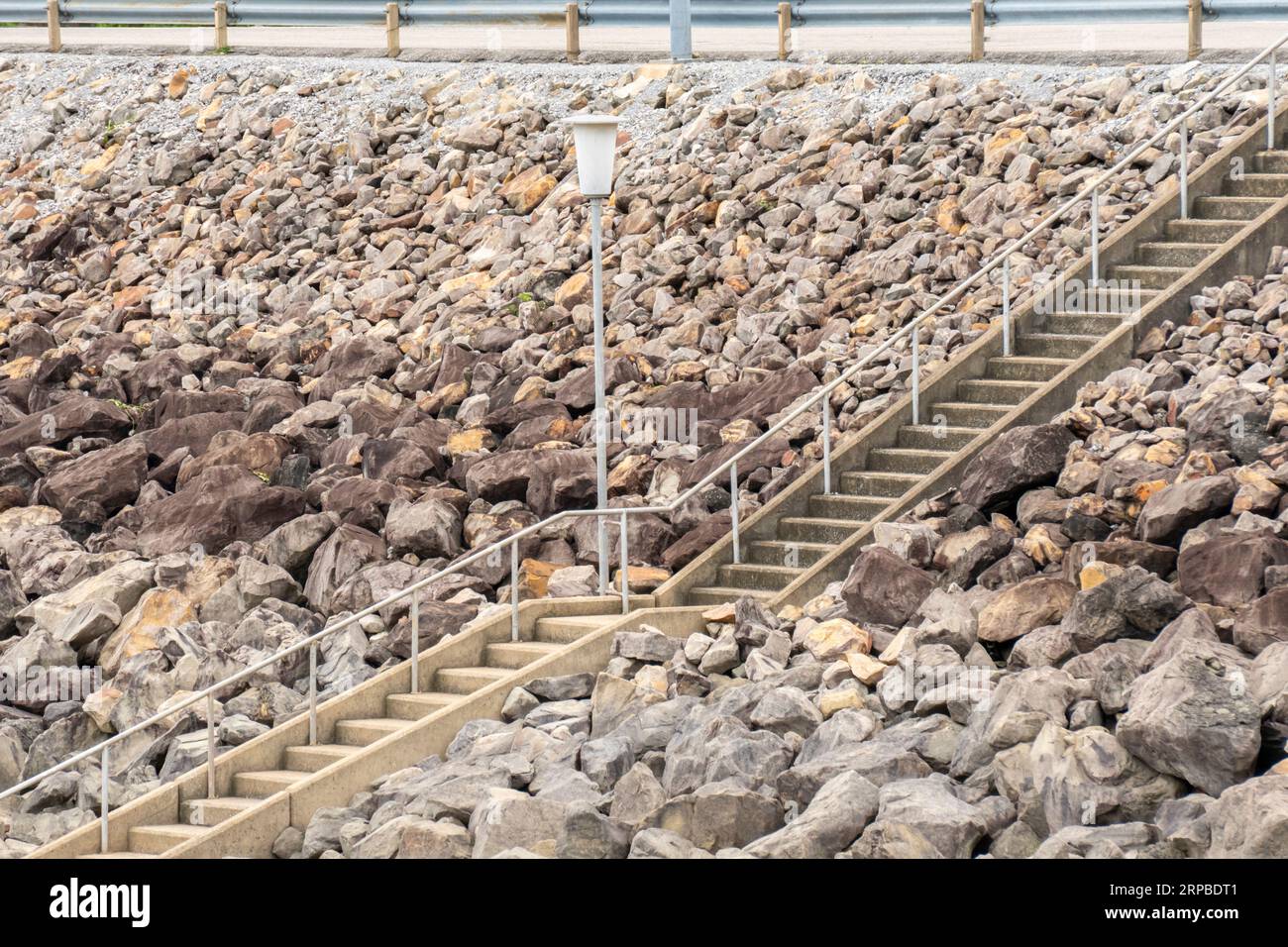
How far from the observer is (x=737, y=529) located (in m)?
14.9

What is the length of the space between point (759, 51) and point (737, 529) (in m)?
10.7

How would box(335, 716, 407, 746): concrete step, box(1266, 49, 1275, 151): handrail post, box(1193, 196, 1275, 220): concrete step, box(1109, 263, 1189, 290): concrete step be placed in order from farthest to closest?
box(1266, 49, 1275, 151): handrail post → box(1193, 196, 1275, 220): concrete step → box(1109, 263, 1189, 290): concrete step → box(335, 716, 407, 746): concrete step

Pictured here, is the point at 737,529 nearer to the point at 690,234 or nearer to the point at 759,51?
the point at 690,234

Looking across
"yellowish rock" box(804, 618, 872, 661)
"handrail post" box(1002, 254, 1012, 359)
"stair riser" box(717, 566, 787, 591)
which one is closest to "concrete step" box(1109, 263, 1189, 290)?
"handrail post" box(1002, 254, 1012, 359)

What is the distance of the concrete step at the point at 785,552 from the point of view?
48.1ft

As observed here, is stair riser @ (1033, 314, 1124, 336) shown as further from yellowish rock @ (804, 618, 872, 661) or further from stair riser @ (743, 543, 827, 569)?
yellowish rock @ (804, 618, 872, 661)

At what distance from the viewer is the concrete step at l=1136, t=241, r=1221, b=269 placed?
16266 millimetres

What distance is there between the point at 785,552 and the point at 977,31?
28.9 feet

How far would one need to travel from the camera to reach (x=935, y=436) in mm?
15383

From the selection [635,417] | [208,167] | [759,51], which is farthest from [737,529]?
[208,167]

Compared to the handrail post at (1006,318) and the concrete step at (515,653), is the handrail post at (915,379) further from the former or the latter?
the concrete step at (515,653)

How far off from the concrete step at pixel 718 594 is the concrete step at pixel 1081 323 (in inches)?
141

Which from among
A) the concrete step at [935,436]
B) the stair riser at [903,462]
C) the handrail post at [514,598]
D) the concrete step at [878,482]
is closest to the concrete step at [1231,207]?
the concrete step at [935,436]

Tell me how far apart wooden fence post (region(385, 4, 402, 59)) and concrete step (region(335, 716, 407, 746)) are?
1571cm
